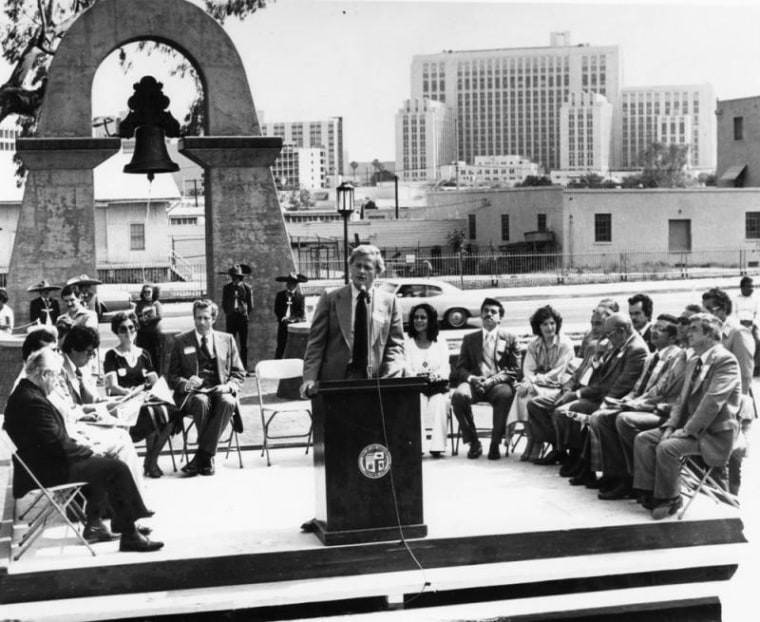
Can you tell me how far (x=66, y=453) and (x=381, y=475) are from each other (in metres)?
1.95

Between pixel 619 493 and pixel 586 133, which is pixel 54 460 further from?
pixel 586 133

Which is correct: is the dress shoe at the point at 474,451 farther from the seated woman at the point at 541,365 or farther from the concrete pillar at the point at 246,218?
the concrete pillar at the point at 246,218

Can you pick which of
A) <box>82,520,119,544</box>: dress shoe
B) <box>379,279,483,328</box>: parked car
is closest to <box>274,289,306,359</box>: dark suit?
<box>82,520,119,544</box>: dress shoe

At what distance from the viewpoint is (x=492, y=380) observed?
29.8 ft

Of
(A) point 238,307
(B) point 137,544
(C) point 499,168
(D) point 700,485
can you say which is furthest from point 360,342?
(C) point 499,168

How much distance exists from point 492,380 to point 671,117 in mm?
109313

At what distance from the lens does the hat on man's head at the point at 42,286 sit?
41.7 feet

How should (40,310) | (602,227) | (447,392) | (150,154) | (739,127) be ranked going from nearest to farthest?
(447,392) → (40,310) → (150,154) → (602,227) → (739,127)

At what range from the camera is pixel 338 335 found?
695 centimetres

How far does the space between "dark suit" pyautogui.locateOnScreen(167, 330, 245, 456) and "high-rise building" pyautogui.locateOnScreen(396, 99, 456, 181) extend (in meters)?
74.9

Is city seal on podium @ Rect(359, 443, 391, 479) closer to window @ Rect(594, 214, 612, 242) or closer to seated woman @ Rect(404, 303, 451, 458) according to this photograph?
seated woman @ Rect(404, 303, 451, 458)

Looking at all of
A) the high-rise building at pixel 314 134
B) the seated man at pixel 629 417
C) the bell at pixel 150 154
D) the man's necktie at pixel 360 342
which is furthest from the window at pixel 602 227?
the man's necktie at pixel 360 342

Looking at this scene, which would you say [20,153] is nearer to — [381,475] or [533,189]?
[381,475]

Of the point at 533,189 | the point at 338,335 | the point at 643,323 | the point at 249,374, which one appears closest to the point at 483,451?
the point at 643,323
